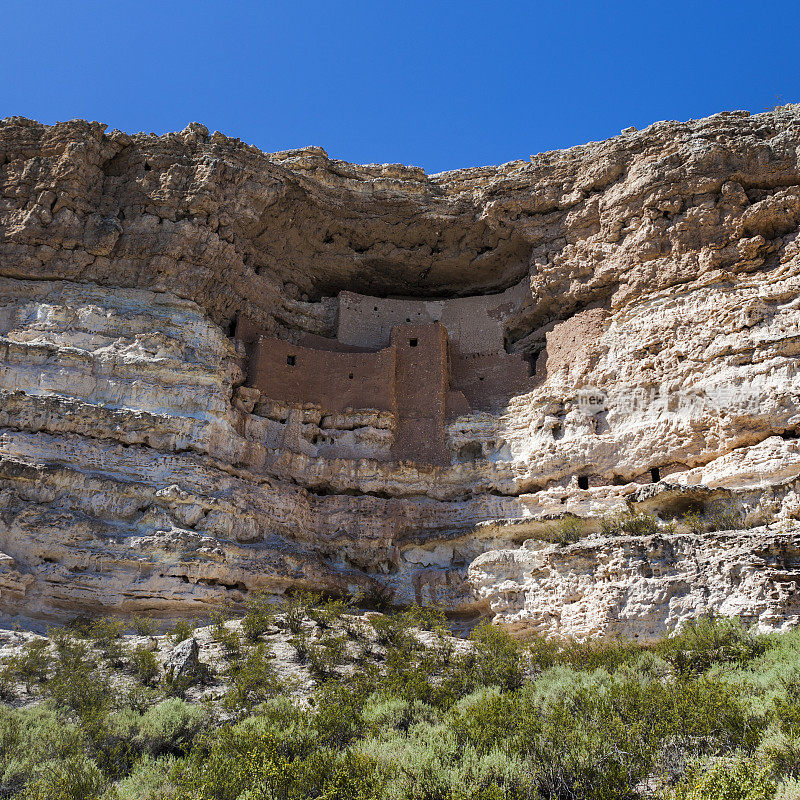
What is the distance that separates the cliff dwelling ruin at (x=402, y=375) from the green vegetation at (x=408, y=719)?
6.71 m

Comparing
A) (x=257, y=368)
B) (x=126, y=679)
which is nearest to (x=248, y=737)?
(x=126, y=679)

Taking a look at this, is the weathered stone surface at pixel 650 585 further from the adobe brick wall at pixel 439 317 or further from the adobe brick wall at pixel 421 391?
the adobe brick wall at pixel 439 317

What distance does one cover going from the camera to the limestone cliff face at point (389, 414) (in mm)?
14453

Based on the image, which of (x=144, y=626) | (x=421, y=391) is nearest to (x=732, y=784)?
(x=144, y=626)

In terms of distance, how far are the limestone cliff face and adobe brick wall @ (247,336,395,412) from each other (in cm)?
40

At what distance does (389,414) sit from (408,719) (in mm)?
9995

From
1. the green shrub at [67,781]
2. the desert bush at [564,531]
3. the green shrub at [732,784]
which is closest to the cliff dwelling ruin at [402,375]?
the desert bush at [564,531]

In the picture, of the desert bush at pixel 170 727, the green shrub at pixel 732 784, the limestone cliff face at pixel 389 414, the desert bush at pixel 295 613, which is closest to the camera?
the green shrub at pixel 732 784

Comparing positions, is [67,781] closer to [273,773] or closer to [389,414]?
[273,773]

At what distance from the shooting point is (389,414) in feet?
63.5

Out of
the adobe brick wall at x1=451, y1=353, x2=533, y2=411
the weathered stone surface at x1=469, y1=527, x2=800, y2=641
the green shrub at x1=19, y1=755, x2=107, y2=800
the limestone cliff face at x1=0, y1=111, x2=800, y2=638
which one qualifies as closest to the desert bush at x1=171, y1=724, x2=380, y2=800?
the green shrub at x1=19, y1=755, x2=107, y2=800

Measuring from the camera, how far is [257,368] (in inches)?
762

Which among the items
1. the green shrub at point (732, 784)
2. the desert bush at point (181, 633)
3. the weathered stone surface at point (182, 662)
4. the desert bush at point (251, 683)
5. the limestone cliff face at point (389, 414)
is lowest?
→ the green shrub at point (732, 784)

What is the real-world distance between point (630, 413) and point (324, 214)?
32.8ft
